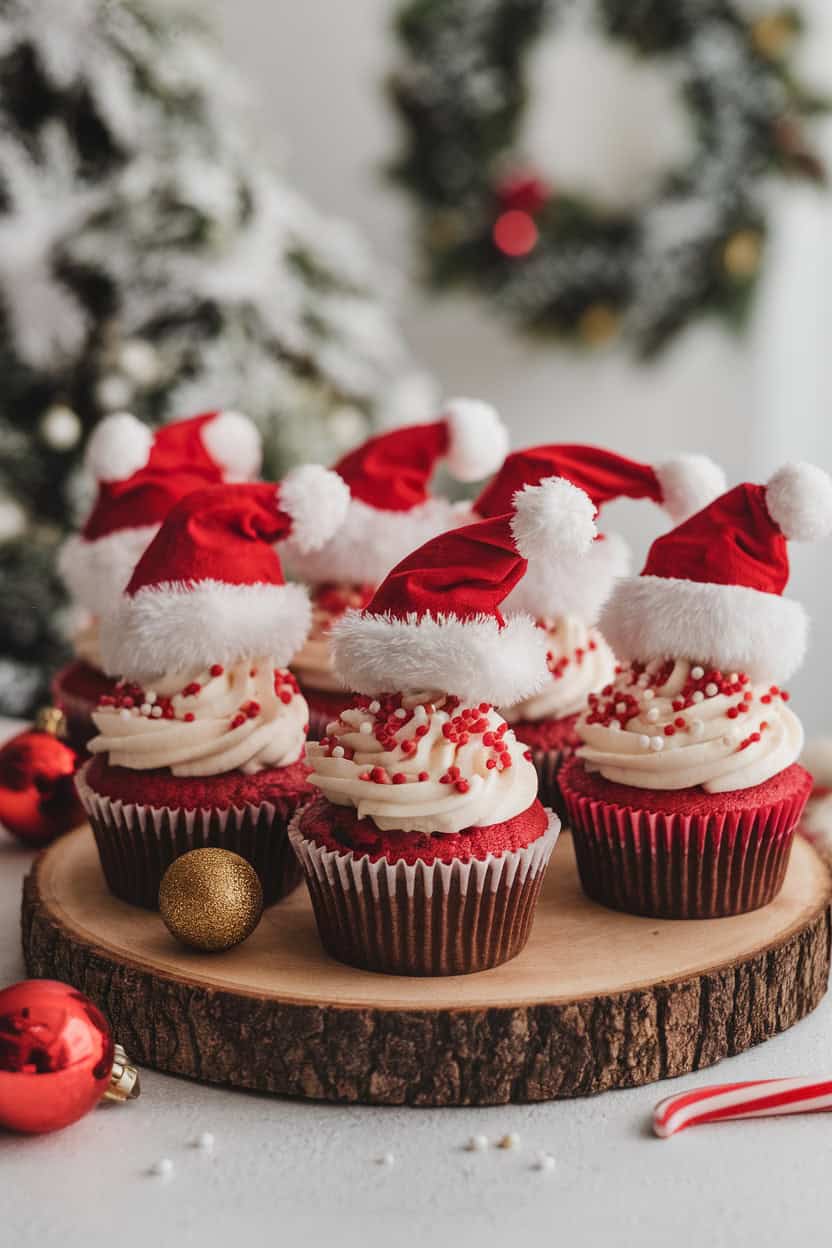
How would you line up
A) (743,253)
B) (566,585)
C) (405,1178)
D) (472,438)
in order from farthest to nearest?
(743,253) → (472,438) → (566,585) → (405,1178)

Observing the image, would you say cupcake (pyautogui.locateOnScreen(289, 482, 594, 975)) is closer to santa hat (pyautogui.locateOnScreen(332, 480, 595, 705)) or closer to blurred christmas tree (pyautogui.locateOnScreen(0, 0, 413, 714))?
santa hat (pyautogui.locateOnScreen(332, 480, 595, 705))

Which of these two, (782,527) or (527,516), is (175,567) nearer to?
(527,516)

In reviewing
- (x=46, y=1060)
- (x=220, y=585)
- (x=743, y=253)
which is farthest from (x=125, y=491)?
(x=743, y=253)

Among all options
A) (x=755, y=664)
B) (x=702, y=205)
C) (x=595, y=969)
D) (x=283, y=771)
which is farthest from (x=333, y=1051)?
(x=702, y=205)

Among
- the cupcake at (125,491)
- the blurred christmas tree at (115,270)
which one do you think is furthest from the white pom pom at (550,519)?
the blurred christmas tree at (115,270)

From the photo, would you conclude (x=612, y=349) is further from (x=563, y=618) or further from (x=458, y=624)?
(x=458, y=624)
